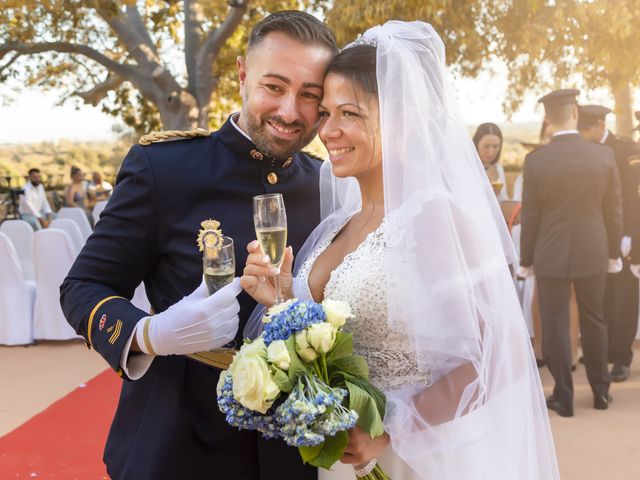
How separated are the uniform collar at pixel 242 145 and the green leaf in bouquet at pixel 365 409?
933 mm

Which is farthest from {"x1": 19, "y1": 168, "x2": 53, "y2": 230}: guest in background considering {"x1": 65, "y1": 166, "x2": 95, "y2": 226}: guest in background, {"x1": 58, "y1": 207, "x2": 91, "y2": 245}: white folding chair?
{"x1": 58, "y1": 207, "x2": 91, "y2": 245}: white folding chair

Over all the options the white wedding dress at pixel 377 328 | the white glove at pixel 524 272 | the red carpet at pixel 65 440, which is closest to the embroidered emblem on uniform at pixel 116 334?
the white wedding dress at pixel 377 328

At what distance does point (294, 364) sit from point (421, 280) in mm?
441

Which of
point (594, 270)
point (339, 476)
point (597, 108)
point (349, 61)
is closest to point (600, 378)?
point (594, 270)

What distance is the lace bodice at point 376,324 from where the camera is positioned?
204 cm

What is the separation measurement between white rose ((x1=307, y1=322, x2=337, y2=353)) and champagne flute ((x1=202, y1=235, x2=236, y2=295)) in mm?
290

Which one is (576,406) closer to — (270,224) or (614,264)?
(614,264)

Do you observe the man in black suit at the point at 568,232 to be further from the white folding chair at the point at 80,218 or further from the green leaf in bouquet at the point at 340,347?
the white folding chair at the point at 80,218

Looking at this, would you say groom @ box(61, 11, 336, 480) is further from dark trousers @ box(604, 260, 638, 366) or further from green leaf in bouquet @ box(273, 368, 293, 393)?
dark trousers @ box(604, 260, 638, 366)

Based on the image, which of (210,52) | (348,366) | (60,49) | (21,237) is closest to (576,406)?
(348,366)

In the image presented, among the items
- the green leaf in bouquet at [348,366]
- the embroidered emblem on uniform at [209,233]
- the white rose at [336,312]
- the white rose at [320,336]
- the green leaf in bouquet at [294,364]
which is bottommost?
the green leaf in bouquet at [348,366]

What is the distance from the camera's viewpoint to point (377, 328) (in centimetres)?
206

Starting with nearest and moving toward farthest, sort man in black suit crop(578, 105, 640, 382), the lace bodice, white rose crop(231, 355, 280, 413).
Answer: white rose crop(231, 355, 280, 413), the lace bodice, man in black suit crop(578, 105, 640, 382)

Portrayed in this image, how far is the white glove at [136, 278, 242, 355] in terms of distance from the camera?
1.82m
